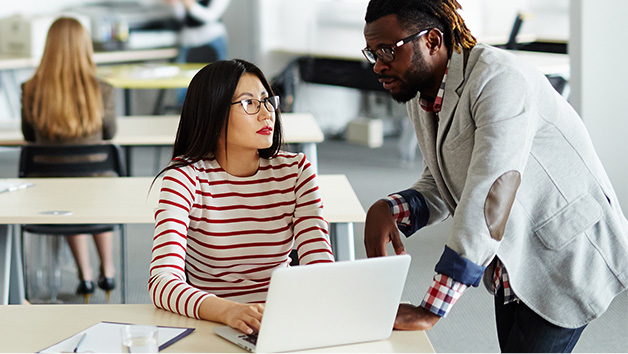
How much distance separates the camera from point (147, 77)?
5543 mm

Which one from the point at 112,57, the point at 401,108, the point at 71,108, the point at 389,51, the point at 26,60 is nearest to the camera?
the point at 389,51

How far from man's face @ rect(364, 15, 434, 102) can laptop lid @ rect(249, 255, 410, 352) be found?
40cm

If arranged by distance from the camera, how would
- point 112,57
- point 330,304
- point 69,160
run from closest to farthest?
point 330,304 → point 69,160 → point 112,57

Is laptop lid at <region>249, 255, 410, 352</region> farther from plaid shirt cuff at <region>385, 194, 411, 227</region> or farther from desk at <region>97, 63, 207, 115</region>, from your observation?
desk at <region>97, 63, 207, 115</region>

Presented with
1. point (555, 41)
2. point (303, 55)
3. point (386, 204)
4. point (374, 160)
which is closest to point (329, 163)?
point (374, 160)

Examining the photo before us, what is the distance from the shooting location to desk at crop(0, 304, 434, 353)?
1.38m

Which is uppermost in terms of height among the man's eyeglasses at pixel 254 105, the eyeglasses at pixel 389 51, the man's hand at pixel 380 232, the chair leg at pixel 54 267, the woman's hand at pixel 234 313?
the eyeglasses at pixel 389 51

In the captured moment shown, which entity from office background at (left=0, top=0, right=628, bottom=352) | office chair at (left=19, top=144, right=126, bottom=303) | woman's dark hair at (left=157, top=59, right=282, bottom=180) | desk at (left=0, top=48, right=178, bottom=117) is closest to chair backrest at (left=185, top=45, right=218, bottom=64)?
desk at (left=0, top=48, right=178, bottom=117)

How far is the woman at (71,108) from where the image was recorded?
3.45 metres

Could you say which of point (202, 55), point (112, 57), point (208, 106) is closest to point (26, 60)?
point (112, 57)

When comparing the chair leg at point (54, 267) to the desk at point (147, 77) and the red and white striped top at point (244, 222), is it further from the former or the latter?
the red and white striped top at point (244, 222)

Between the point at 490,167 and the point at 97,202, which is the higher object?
the point at 490,167

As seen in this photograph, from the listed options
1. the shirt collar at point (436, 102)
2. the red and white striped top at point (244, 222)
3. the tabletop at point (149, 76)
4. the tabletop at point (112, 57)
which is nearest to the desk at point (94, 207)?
the red and white striped top at point (244, 222)

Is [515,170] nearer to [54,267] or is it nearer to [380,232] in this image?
[380,232]
